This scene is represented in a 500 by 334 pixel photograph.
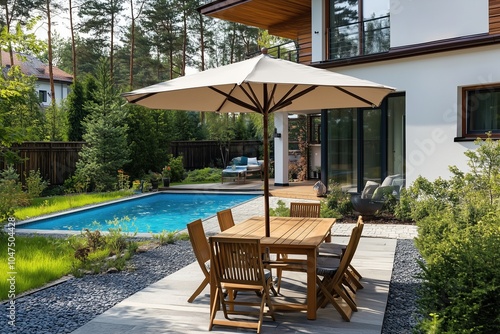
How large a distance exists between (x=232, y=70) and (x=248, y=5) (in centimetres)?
1118

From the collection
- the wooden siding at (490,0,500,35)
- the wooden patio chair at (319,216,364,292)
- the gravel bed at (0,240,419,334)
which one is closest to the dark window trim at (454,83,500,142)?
the wooden siding at (490,0,500,35)

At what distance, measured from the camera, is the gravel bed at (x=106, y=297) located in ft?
14.8

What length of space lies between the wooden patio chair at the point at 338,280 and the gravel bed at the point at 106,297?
398 millimetres

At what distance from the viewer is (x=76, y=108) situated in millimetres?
20312

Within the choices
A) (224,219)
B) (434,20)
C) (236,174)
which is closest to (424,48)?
(434,20)

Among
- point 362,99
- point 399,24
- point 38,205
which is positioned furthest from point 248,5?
point 362,99

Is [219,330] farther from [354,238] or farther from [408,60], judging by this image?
[408,60]

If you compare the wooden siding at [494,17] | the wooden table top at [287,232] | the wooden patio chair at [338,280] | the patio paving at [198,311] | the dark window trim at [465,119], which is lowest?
the patio paving at [198,311]

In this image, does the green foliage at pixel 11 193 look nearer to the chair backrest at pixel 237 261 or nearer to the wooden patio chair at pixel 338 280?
the chair backrest at pixel 237 261

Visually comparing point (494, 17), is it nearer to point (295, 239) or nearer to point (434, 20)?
point (434, 20)

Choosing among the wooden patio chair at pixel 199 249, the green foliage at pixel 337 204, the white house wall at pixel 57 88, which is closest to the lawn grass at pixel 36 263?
the wooden patio chair at pixel 199 249

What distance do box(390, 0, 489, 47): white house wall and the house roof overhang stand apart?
4103mm

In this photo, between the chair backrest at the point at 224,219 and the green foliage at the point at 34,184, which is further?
the green foliage at the point at 34,184

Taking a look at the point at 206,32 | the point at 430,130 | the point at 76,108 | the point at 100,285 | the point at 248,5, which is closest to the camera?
the point at 100,285
